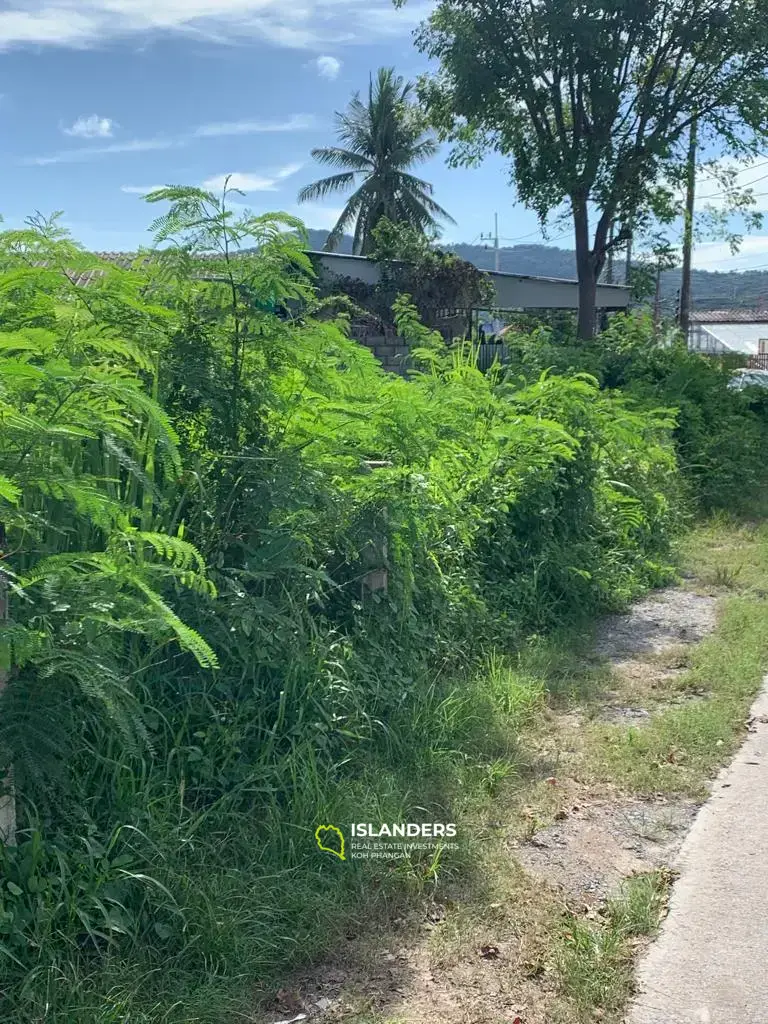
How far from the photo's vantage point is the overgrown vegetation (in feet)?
8.87

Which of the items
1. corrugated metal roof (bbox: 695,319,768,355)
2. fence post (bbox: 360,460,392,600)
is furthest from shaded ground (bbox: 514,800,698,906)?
corrugated metal roof (bbox: 695,319,768,355)

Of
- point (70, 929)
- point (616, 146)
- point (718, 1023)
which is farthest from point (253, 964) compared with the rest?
point (616, 146)

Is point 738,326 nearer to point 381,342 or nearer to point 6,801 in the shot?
point 381,342

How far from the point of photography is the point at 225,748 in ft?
11.2

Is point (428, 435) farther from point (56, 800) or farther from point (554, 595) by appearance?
point (56, 800)

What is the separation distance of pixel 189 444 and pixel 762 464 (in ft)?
30.6

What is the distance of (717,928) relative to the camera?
304 cm

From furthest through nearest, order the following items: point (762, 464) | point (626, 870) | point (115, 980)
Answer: point (762, 464)
point (626, 870)
point (115, 980)

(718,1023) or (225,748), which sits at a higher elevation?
(225,748)

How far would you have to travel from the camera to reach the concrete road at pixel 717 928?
2.68 meters

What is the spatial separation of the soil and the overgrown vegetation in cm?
16

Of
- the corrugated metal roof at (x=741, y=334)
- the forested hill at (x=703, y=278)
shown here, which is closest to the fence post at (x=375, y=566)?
the corrugated metal roof at (x=741, y=334)

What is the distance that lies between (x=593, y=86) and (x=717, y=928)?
16024mm

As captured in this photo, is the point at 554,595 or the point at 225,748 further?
the point at 554,595
